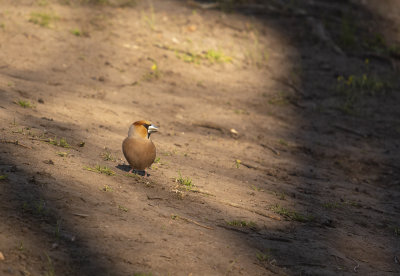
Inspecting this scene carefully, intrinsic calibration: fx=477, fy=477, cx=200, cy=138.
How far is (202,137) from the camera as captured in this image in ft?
21.5

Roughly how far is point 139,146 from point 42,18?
19.6 feet

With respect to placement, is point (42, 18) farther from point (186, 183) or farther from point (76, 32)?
point (186, 183)

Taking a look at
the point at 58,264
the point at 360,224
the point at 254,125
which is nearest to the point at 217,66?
→ the point at 254,125

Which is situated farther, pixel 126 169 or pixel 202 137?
pixel 202 137

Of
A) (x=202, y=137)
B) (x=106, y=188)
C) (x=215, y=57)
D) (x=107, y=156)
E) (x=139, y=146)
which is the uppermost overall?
(x=139, y=146)

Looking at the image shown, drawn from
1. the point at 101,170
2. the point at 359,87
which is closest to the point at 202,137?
the point at 101,170

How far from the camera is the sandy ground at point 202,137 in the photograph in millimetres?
3193

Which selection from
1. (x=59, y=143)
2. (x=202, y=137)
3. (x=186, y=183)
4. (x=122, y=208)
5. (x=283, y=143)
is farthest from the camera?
(x=283, y=143)

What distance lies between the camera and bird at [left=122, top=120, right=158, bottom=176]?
412 cm

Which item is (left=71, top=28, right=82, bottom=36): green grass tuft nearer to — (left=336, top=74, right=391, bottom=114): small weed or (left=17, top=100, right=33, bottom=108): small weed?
(left=17, top=100, right=33, bottom=108): small weed

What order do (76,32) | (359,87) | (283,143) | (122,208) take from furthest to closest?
(359,87), (76,32), (283,143), (122,208)

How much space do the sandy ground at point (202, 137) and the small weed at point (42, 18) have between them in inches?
1.2

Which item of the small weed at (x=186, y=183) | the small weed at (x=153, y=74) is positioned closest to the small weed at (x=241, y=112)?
the small weed at (x=153, y=74)

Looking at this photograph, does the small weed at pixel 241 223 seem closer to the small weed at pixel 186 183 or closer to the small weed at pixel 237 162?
the small weed at pixel 186 183
